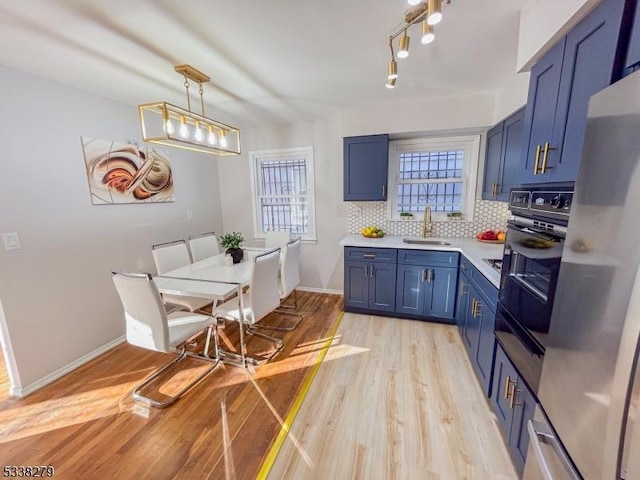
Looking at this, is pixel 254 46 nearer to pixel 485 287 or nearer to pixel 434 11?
pixel 434 11

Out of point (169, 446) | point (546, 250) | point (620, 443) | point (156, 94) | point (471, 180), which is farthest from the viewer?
point (471, 180)

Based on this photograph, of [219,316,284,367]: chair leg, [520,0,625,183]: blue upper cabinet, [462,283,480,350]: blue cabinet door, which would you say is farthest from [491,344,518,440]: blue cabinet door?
[219,316,284,367]: chair leg

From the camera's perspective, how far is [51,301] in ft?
7.05

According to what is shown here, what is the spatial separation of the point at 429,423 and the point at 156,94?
140 inches

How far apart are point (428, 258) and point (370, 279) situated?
0.69 meters

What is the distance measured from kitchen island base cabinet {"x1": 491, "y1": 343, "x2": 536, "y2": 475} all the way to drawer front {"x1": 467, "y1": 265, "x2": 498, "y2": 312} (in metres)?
0.28

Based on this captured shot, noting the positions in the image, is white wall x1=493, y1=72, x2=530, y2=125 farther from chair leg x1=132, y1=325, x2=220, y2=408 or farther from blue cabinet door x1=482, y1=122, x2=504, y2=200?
chair leg x1=132, y1=325, x2=220, y2=408

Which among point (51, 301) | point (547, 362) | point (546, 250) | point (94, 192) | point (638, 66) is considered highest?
point (638, 66)

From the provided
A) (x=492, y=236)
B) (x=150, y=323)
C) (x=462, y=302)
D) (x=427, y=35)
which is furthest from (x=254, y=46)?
(x=492, y=236)

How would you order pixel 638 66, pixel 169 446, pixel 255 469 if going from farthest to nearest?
1. pixel 169 446
2. pixel 255 469
3. pixel 638 66

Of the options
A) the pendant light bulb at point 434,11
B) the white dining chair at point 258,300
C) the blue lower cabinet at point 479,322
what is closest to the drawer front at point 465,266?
the blue lower cabinet at point 479,322

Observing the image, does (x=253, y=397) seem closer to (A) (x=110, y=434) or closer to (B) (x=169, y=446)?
(B) (x=169, y=446)

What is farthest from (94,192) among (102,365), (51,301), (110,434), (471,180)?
(471,180)

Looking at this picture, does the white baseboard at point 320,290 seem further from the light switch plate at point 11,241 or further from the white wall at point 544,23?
the white wall at point 544,23
